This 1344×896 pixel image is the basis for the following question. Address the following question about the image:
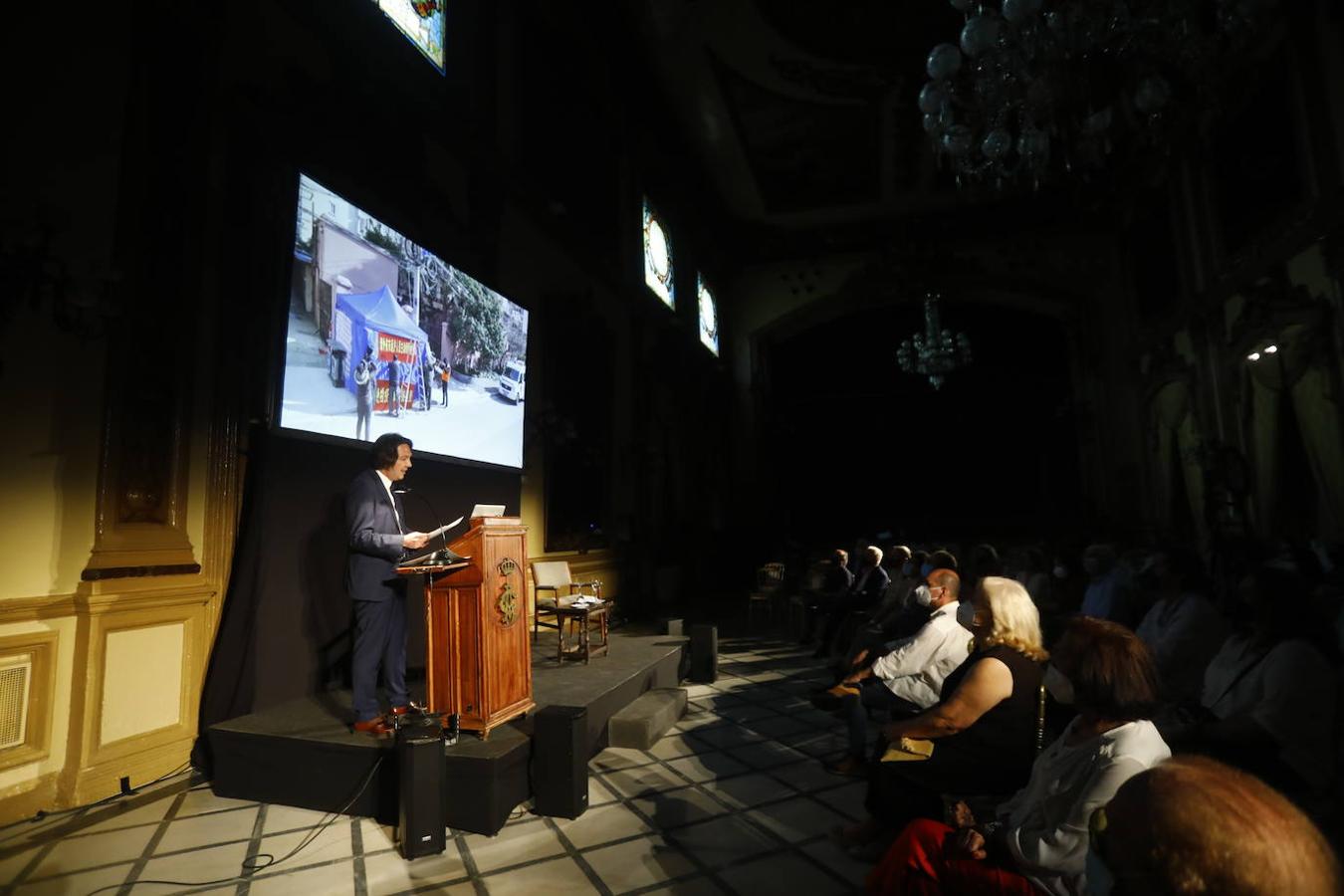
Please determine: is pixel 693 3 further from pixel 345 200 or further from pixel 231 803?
pixel 231 803

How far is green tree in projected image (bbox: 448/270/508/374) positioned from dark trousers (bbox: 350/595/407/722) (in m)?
2.54

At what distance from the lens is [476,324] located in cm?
558

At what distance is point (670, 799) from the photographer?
314 centimetres

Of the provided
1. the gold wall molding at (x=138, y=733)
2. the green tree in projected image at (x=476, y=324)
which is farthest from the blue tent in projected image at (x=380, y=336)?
the gold wall molding at (x=138, y=733)

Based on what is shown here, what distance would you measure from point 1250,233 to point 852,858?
9813 millimetres

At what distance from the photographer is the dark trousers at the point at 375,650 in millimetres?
3148

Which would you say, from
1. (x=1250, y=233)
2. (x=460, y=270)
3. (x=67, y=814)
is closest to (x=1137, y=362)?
(x=1250, y=233)

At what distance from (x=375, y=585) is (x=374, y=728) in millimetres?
636

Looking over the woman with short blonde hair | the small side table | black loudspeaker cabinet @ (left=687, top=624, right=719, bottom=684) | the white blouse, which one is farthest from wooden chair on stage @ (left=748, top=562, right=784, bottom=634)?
the white blouse

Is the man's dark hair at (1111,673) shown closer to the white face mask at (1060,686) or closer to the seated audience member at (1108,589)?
the white face mask at (1060,686)

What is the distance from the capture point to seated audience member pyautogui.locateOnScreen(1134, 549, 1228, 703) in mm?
3381

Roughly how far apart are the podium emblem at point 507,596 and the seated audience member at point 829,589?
14.0ft

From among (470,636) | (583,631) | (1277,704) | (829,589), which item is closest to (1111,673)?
(1277,704)

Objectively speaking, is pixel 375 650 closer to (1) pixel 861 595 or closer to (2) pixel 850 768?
(2) pixel 850 768
